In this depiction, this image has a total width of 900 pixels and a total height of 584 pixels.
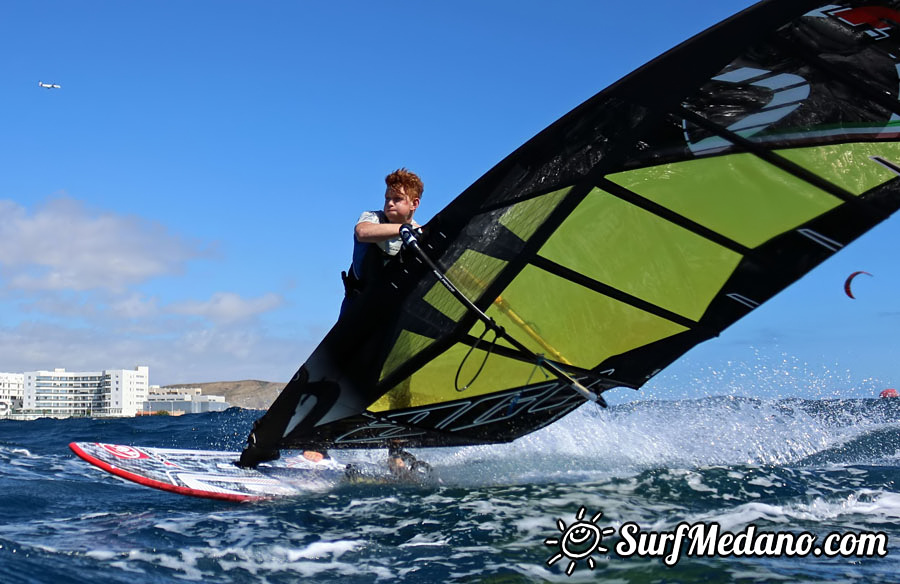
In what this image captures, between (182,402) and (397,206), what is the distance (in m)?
107

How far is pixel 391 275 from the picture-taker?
207 inches

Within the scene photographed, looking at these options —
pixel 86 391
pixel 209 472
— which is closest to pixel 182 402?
pixel 86 391

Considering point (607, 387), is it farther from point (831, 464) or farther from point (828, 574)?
point (828, 574)

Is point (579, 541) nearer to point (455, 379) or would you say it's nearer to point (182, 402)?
point (455, 379)

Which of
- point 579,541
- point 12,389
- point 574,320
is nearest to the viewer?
point 579,541

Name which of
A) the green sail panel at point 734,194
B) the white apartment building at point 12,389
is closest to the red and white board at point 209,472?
the green sail panel at point 734,194

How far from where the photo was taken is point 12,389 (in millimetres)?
127750

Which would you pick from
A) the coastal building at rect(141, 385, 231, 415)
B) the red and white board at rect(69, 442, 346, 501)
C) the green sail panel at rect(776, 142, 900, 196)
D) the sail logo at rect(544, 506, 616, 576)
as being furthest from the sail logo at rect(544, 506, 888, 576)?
the coastal building at rect(141, 385, 231, 415)

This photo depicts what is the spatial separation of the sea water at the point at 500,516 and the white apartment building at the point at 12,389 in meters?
137

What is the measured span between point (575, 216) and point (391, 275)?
1426 millimetres

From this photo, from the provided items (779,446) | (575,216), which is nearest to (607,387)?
(575,216)

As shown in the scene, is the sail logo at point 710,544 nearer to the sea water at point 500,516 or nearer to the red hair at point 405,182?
the sea water at point 500,516

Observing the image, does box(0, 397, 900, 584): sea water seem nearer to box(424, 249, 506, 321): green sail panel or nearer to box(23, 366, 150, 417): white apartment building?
box(424, 249, 506, 321): green sail panel

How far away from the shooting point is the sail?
4160 millimetres
